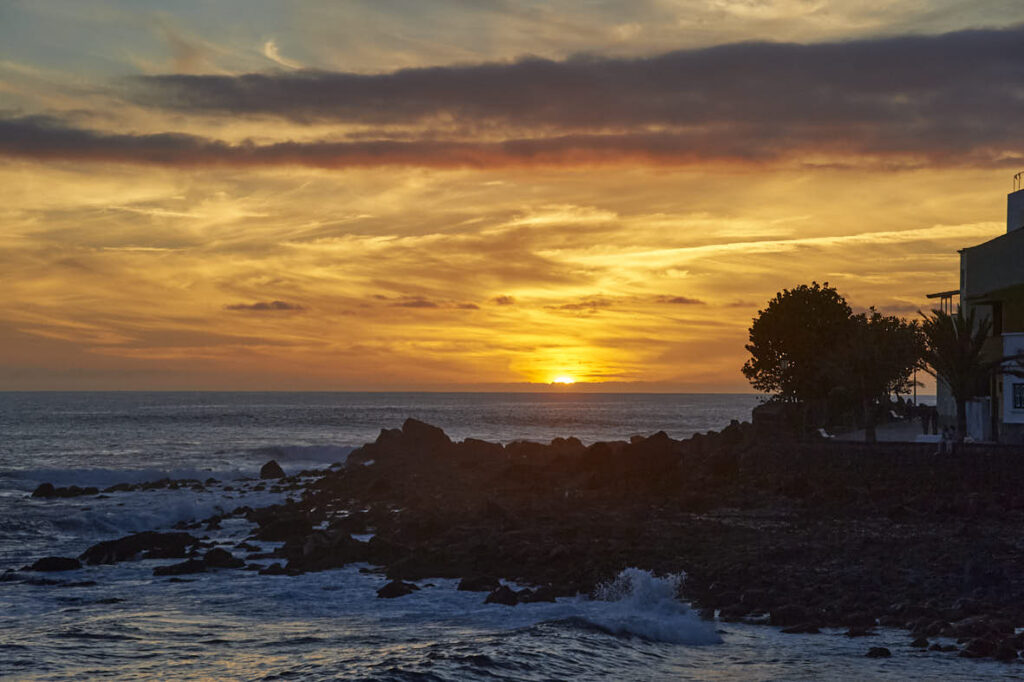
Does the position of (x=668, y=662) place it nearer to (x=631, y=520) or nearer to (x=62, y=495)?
(x=631, y=520)

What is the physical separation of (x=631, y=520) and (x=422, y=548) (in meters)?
7.97

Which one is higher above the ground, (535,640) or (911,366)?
(911,366)

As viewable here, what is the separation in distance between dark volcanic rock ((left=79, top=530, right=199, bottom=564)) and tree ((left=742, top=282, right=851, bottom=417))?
140ft

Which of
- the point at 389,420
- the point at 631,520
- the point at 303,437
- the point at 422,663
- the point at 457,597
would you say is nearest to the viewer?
the point at 422,663

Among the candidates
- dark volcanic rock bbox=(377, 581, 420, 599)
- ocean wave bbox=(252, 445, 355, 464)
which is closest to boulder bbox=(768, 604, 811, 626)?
dark volcanic rock bbox=(377, 581, 420, 599)

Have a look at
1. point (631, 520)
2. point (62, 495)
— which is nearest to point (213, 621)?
point (631, 520)

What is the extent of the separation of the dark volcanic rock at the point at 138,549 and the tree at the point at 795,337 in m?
42.7

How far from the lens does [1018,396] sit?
42250 mm

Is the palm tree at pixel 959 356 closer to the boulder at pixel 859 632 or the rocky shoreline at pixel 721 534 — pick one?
the rocky shoreline at pixel 721 534

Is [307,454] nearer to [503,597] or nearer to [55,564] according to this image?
[55,564]

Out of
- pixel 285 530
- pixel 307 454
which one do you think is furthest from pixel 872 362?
pixel 307 454

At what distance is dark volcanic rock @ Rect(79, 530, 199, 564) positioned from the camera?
28.4 m

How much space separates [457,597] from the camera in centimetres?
2247

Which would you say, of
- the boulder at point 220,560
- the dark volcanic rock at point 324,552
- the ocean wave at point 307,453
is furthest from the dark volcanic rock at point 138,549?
the ocean wave at point 307,453
